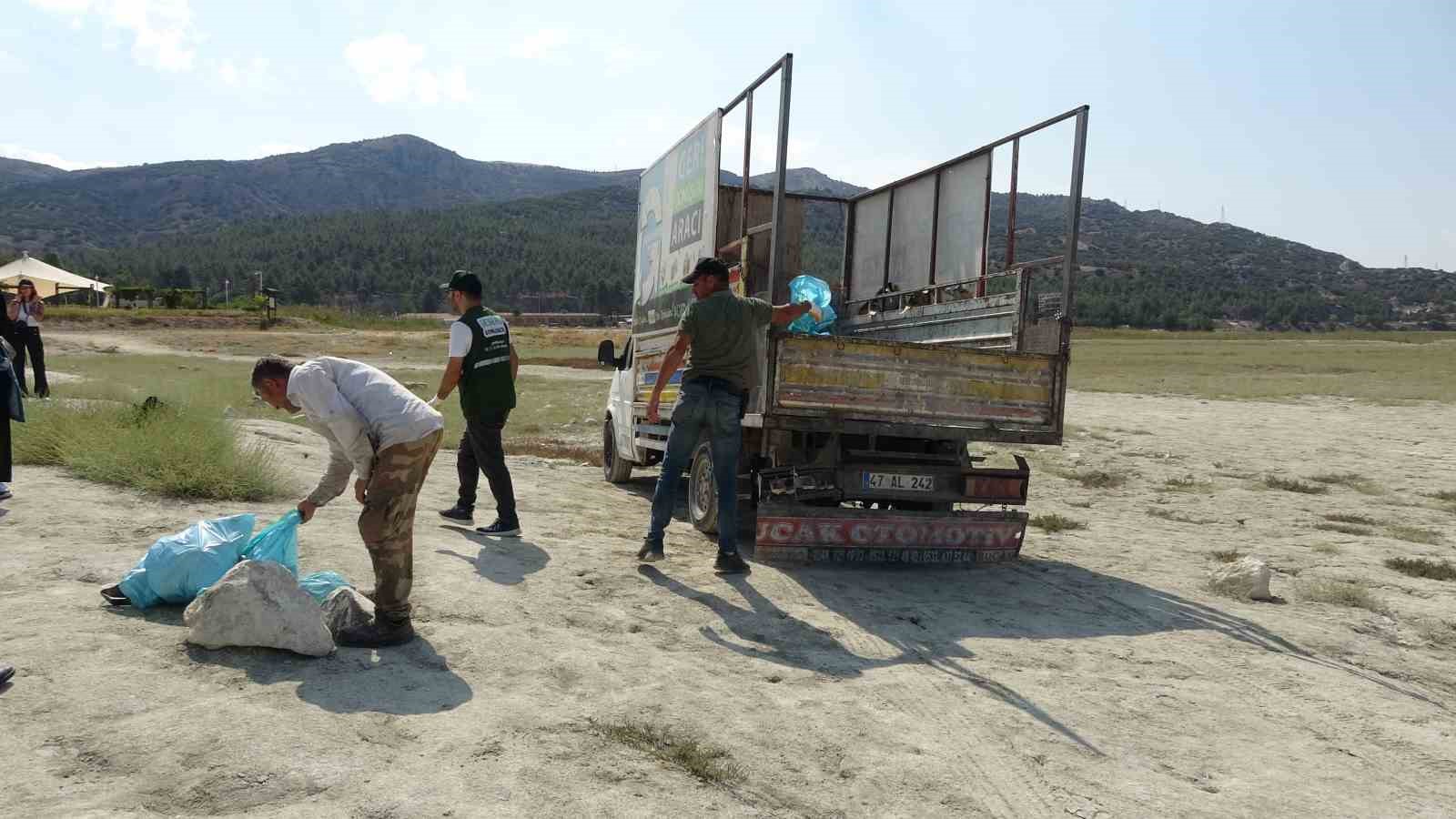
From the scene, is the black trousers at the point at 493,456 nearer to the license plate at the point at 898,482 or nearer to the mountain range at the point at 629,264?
the license plate at the point at 898,482

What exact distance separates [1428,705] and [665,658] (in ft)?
11.6

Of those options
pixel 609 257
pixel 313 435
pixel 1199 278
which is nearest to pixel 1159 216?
pixel 1199 278

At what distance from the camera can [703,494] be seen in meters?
8.08

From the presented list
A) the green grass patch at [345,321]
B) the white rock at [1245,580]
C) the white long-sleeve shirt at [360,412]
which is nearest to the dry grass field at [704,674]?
the white rock at [1245,580]

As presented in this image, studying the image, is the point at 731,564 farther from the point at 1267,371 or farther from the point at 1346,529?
the point at 1267,371

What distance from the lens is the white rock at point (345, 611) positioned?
14.9 feet

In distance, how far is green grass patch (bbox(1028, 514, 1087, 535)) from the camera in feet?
30.5

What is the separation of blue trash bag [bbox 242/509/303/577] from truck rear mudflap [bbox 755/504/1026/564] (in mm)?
2963

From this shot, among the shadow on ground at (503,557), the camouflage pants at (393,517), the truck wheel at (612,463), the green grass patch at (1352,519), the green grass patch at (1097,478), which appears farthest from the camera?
the green grass patch at (1097,478)

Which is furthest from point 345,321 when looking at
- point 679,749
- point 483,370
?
point 679,749

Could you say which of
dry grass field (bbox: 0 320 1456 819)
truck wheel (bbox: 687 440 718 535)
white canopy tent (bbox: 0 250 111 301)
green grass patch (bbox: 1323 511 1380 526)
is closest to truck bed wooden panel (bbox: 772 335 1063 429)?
dry grass field (bbox: 0 320 1456 819)

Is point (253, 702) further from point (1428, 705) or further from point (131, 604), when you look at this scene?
point (1428, 705)

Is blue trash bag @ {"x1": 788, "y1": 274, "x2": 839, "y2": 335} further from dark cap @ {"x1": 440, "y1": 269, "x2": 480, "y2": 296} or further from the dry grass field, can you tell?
dark cap @ {"x1": 440, "y1": 269, "x2": 480, "y2": 296}

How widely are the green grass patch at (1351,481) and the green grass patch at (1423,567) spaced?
386cm
